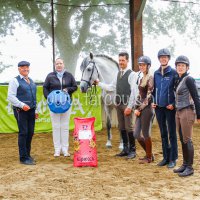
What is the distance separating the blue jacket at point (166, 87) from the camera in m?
4.62

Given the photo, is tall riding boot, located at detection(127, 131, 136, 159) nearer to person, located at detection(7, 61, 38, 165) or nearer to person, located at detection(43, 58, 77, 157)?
person, located at detection(43, 58, 77, 157)

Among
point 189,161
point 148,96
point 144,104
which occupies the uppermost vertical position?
point 148,96

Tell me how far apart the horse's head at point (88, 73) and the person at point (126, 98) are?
16.6 inches

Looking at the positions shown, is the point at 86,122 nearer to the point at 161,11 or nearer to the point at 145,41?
the point at 145,41

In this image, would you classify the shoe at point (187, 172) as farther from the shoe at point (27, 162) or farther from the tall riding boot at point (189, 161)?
the shoe at point (27, 162)

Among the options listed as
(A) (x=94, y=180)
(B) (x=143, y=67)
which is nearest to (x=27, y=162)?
(A) (x=94, y=180)

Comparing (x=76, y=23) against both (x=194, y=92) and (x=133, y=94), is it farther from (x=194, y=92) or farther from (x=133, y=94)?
(x=194, y=92)

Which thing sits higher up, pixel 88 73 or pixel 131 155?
pixel 88 73

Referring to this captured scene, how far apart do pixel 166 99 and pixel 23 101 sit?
79.0 inches

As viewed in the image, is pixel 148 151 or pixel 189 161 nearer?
pixel 189 161

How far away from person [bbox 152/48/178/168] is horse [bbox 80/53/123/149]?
157cm

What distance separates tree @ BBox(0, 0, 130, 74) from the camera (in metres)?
9.60

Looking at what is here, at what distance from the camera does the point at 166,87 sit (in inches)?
183

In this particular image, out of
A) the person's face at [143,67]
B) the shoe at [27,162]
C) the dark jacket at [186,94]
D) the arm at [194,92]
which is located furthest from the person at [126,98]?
the shoe at [27,162]
